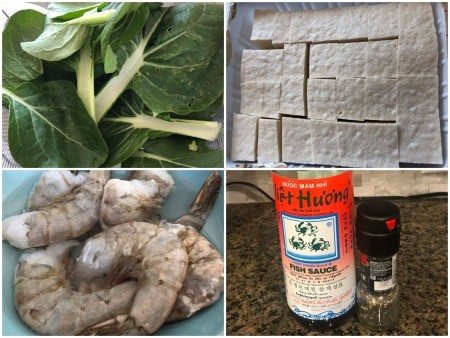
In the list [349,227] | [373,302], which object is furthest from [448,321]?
[349,227]

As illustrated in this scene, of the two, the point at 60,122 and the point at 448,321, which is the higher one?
the point at 60,122

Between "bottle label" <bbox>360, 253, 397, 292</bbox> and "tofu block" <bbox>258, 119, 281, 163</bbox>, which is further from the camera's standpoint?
"tofu block" <bbox>258, 119, 281, 163</bbox>

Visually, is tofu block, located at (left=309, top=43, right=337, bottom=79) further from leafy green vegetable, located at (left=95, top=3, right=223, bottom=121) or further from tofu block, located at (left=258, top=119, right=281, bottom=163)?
leafy green vegetable, located at (left=95, top=3, right=223, bottom=121)

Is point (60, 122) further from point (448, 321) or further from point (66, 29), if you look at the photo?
point (448, 321)

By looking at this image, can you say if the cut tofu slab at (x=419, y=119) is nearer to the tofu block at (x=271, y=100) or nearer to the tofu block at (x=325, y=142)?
the tofu block at (x=325, y=142)

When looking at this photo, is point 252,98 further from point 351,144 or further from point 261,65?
point 351,144

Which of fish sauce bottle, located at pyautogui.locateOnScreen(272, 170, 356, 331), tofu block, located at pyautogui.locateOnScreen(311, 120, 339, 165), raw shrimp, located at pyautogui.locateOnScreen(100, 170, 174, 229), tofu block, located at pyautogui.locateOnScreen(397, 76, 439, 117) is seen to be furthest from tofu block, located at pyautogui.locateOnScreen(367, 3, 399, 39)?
raw shrimp, located at pyautogui.locateOnScreen(100, 170, 174, 229)

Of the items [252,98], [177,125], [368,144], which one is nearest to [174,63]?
[177,125]
